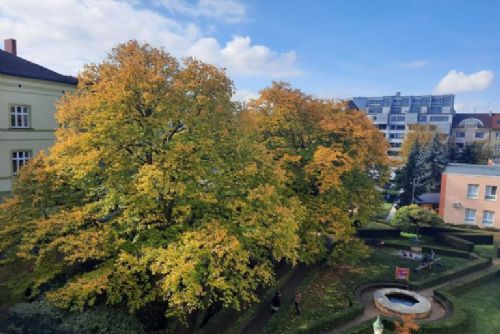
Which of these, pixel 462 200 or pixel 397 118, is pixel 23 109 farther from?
pixel 397 118

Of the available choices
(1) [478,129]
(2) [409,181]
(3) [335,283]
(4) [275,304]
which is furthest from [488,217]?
(1) [478,129]

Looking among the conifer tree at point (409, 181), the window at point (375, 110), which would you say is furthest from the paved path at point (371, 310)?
the window at point (375, 110)

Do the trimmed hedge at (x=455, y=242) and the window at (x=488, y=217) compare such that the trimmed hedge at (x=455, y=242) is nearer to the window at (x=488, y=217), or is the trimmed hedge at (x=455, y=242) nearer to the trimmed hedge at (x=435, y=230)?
the trimmed hedge at (x=435, y=230)

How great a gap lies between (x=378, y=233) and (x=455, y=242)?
24.9 feet

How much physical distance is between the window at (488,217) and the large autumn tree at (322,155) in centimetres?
2616

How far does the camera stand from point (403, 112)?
403 feet

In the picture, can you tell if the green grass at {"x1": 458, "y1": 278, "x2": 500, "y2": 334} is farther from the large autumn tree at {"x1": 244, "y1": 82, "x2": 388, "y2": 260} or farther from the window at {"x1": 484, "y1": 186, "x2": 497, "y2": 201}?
the window at {"x1": 484, "y1": 186, "x2": 497, "y2": 201}

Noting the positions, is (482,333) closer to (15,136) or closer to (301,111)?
(301,111)

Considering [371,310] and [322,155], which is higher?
[322,155]

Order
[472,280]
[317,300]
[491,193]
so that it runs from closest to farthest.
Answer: [317,300]
[472,280]
[491,193]

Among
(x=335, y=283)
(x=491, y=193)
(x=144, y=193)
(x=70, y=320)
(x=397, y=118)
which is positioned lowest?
(x=335, y=283)

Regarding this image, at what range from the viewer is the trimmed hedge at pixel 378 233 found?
135ft

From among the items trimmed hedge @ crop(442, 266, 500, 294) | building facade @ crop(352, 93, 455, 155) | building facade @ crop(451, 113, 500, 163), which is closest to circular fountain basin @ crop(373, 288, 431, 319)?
trimmed hedge @ crop(442, 266, 500, 294)

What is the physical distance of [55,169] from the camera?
18.3m
